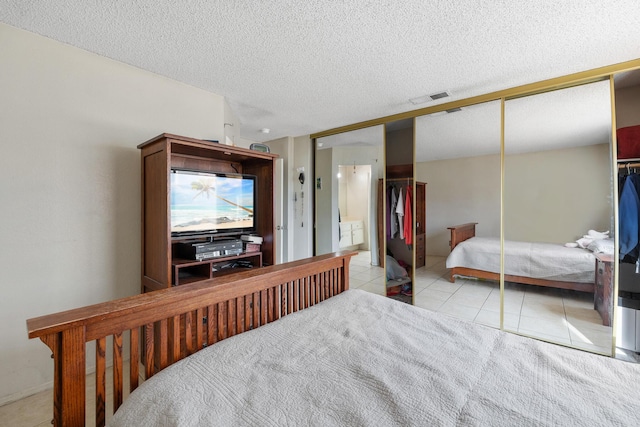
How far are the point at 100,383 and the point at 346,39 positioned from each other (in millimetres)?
2281

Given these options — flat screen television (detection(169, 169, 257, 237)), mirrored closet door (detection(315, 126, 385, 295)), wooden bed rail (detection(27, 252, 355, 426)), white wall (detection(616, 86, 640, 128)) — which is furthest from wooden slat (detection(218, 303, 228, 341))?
white wall (detection(616, 86, 640, 128))

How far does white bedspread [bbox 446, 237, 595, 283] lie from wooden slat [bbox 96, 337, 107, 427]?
323 centimetres

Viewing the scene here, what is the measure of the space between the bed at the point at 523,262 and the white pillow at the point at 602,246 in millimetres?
47

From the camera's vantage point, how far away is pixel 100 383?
1.01 metres

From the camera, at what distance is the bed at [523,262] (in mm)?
2535

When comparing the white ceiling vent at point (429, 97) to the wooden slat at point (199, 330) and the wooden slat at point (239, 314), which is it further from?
the wooden slat at point (199, 330)

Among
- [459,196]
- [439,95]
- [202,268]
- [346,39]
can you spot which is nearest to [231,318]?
[202,268]

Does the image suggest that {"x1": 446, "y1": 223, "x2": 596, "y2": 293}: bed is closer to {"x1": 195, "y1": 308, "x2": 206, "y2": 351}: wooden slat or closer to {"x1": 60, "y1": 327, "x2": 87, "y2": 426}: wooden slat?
{"x1": 195, "y1": 308, "x2": 206, "y2": 351}: wooden slat

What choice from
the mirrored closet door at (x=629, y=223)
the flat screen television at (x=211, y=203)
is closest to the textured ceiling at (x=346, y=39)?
the mirrored closet door at (x=629, y=223)

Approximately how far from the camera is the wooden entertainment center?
198cm

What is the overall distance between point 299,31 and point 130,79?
4.88ft

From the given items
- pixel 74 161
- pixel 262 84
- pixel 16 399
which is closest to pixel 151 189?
pixel 74 161

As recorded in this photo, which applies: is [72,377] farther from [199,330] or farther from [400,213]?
[400,213]

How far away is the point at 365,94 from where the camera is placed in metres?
2.88
